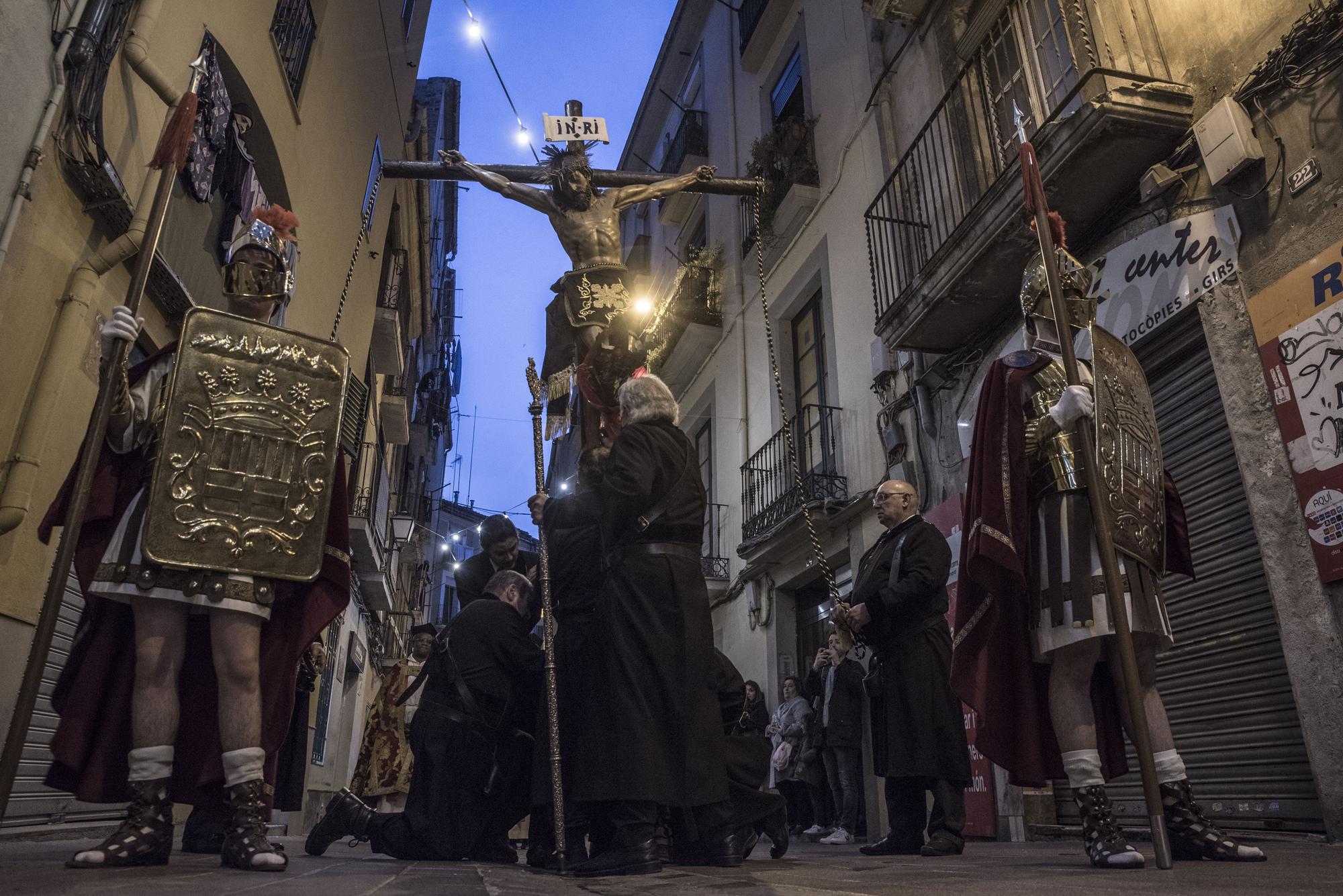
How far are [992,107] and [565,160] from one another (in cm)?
396

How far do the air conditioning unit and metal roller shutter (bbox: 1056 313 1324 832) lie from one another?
4820 mm

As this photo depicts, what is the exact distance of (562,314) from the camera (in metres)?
4.63

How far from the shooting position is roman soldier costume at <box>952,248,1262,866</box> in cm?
287

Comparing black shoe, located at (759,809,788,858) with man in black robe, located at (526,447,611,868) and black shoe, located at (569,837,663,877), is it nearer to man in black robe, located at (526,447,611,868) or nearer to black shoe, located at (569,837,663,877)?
man in black robe, located at (526,447,611,868)

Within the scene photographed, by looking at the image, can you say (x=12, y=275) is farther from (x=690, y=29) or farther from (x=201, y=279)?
(x=690, y=29)

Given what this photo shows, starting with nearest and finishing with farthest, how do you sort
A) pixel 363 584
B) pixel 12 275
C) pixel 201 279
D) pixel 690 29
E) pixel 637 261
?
pixel 12 275, pixel 201 279, pixel 363 584, pixel 690 29, pixel 637 261

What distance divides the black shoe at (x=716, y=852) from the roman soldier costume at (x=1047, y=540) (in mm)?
913

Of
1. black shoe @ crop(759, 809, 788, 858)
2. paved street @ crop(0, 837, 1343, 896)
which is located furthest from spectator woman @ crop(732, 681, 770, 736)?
paved street @ crop(0, 837, 1343, 896)

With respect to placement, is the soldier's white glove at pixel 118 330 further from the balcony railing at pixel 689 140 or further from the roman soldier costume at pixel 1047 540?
the balcony railing at pixel 689 140

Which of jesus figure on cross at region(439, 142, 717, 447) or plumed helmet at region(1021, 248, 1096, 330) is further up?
jesus figure on cross at region(439, 142, 717, 447)

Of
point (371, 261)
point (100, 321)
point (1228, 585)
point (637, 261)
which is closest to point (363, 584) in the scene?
point (371, 261)

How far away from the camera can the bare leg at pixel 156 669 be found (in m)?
2.54

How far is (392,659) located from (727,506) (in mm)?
13254

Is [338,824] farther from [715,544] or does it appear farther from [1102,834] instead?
[715,544]
